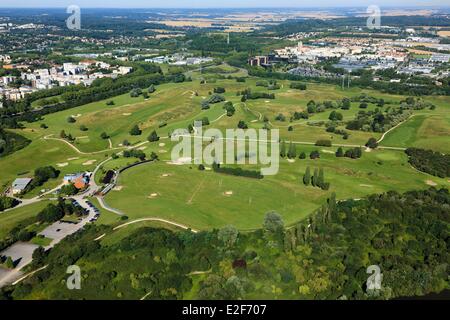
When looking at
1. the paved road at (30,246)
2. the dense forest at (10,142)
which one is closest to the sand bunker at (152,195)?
the paved road at (30,246)

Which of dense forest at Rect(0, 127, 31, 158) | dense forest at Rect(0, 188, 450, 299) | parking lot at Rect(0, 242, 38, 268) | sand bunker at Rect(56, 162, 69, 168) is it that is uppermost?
dense forest at Rect(0, 127, 31, 158)

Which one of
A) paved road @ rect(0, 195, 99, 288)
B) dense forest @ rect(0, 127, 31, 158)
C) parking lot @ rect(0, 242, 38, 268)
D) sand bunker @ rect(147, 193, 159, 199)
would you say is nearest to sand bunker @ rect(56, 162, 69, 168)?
dense forest @ rect(0, 127, 31, 158)

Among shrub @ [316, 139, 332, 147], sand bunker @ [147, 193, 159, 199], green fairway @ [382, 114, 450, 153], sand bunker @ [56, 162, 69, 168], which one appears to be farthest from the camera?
green fairway @ [382, 114, 450, 153]

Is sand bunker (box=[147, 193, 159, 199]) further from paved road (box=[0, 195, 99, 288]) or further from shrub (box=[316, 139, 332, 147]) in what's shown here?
shrub (box=[316, 139, 332, 147])

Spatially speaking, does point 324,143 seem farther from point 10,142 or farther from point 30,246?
point 10,142

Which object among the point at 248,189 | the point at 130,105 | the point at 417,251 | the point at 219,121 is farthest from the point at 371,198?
the point at 130,105

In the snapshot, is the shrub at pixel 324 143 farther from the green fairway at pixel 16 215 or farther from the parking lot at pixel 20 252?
the parking lot at pixel 20 252

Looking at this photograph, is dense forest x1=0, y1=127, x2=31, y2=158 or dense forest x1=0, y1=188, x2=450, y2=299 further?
dense forest x1=0, y1=127, x2=31, y2=158

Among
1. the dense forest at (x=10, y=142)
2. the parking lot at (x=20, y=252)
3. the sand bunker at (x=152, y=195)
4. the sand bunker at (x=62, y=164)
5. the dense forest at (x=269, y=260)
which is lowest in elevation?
the parking lot at (x=20, y=252)
